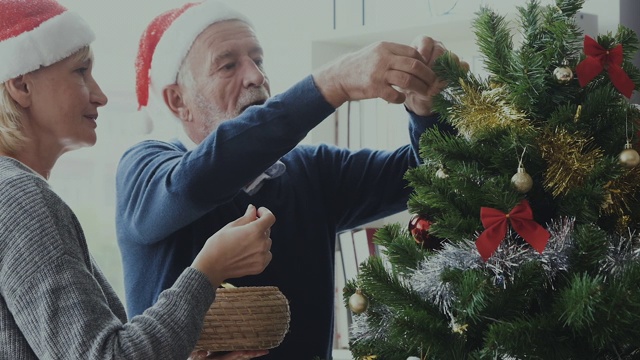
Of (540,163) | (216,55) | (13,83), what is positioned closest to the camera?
(540,163)

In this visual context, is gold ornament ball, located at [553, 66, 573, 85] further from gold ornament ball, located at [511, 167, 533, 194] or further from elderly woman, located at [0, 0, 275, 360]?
elderly woman, located at [0, 0, 275, 360]

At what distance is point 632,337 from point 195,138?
1.10 m

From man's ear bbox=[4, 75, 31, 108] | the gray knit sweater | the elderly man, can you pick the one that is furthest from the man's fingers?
man's ear bbox=[4, 75, 31, 108]

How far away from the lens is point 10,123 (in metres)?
1.30

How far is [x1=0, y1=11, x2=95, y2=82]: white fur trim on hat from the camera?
133 cm

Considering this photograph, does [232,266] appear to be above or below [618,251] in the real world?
below

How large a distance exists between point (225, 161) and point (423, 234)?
401 mm

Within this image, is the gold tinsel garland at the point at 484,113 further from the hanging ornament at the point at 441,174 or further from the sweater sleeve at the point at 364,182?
the sweater sleeve at the point at 364,182

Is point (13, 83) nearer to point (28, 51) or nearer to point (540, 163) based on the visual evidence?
point (28, 51)

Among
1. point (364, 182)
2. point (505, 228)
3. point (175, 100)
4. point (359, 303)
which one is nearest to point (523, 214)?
point (505, 228)

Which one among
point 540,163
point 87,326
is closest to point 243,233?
point 87,326

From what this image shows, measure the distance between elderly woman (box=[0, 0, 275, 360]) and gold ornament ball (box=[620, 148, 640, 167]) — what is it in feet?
1.65

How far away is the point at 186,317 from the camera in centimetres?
115

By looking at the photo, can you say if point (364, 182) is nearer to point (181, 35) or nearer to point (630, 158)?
point (181, 35)
